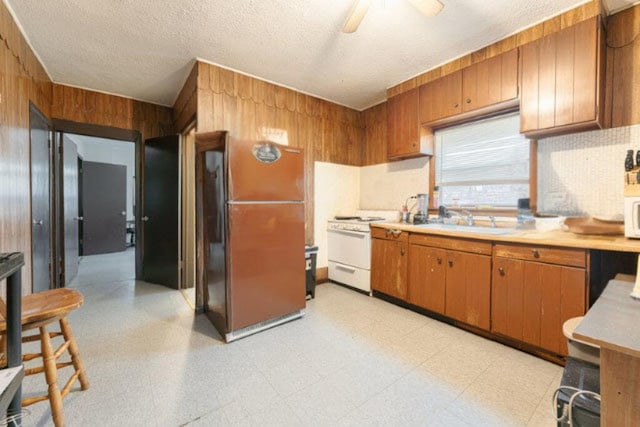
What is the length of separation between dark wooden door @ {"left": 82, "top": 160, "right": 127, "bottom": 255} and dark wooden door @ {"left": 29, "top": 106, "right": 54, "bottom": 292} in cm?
302

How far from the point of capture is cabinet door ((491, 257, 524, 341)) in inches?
76.9

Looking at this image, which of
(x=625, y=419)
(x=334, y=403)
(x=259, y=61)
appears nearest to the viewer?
(x=625, y=419)

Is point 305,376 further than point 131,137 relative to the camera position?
No

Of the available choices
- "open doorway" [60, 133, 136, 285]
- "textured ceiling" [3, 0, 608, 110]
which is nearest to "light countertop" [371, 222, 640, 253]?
"textured ceiling" [3, 0, 608, 110]

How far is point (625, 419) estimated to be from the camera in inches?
28.0

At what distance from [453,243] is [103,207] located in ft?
22.9

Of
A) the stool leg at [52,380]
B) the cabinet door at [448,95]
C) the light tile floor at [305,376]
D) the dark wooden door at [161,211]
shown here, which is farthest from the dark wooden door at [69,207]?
the cabinet door at [448,95]

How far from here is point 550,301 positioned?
1.82 meters

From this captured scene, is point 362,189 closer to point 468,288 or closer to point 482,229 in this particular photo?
point 482,229

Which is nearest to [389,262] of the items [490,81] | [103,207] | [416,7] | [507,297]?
[507,297]

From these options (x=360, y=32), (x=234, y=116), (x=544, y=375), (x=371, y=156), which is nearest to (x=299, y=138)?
(x=234, y=116)

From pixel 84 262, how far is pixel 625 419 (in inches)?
275

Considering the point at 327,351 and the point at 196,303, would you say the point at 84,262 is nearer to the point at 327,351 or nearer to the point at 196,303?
the point at 196,303

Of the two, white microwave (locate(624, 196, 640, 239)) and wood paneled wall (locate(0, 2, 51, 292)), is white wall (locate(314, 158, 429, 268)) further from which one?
wood paneled wall (locate(0, 2, 51, 292))
